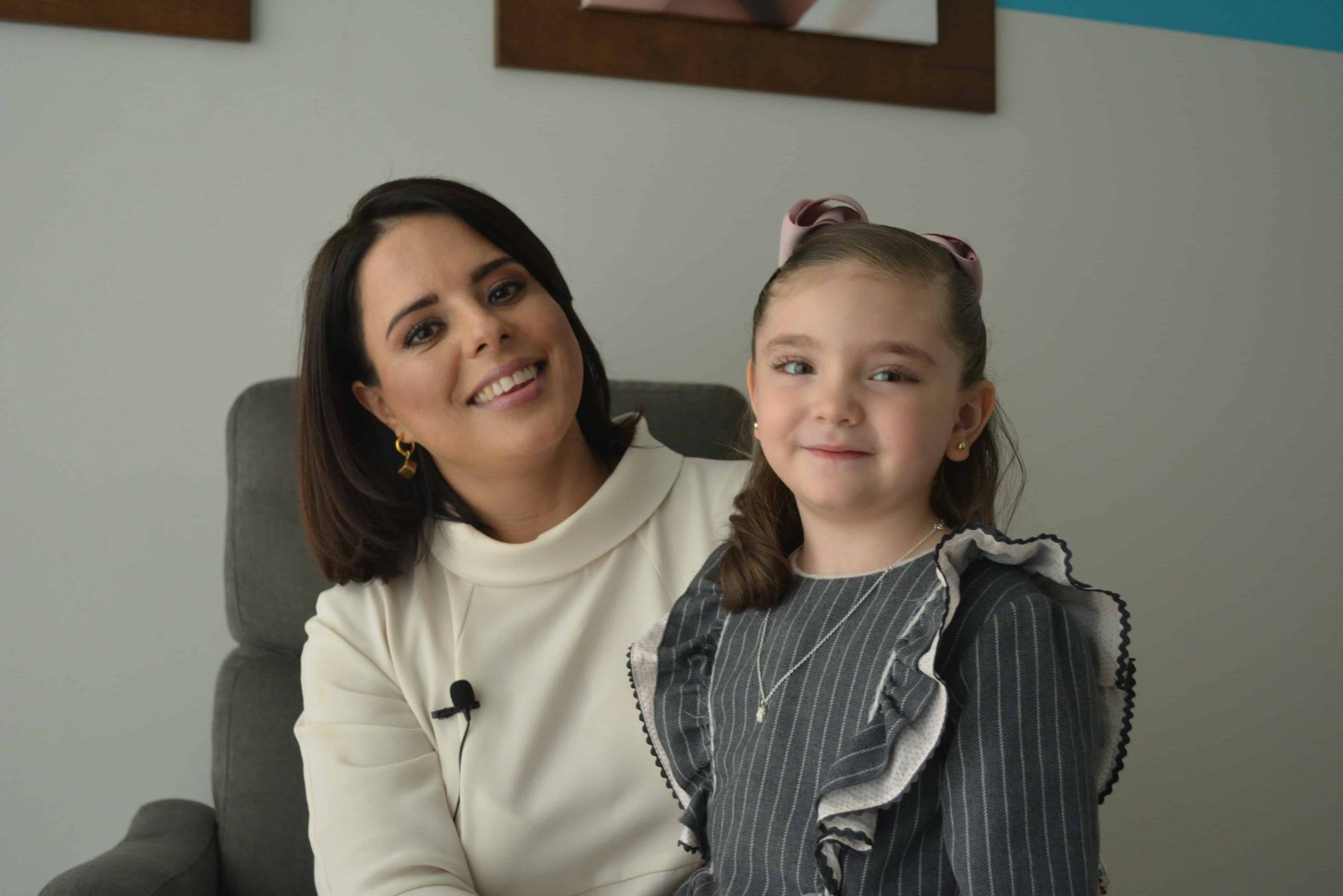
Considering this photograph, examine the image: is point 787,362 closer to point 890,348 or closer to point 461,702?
point 890,348

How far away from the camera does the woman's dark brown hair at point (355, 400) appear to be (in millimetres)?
1521

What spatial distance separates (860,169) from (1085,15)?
0.61 meters

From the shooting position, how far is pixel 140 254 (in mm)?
1870

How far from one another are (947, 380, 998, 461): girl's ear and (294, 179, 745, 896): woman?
44 cm

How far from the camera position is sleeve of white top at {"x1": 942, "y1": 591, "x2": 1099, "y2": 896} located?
0.94 metres

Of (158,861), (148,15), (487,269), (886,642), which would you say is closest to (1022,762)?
(886,642)

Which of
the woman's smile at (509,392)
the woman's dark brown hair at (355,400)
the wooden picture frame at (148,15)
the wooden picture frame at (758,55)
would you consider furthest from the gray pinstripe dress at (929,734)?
the wooden picture frame at (148,15)

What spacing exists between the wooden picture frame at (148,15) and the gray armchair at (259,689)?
23.6 inches

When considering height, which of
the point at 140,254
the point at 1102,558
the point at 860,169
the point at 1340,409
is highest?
the point at 860,169

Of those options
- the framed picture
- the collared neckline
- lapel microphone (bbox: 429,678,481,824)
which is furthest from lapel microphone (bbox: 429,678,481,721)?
the framed picture

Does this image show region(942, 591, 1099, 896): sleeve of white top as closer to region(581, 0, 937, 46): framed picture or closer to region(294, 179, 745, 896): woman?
region(294, 179, 745, 896): woman

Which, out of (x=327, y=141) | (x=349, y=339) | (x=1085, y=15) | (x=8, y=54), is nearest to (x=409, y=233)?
(x=349, y=339)

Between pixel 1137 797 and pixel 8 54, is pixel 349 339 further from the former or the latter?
pixel 1137 797

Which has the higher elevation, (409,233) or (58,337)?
(409,233)
